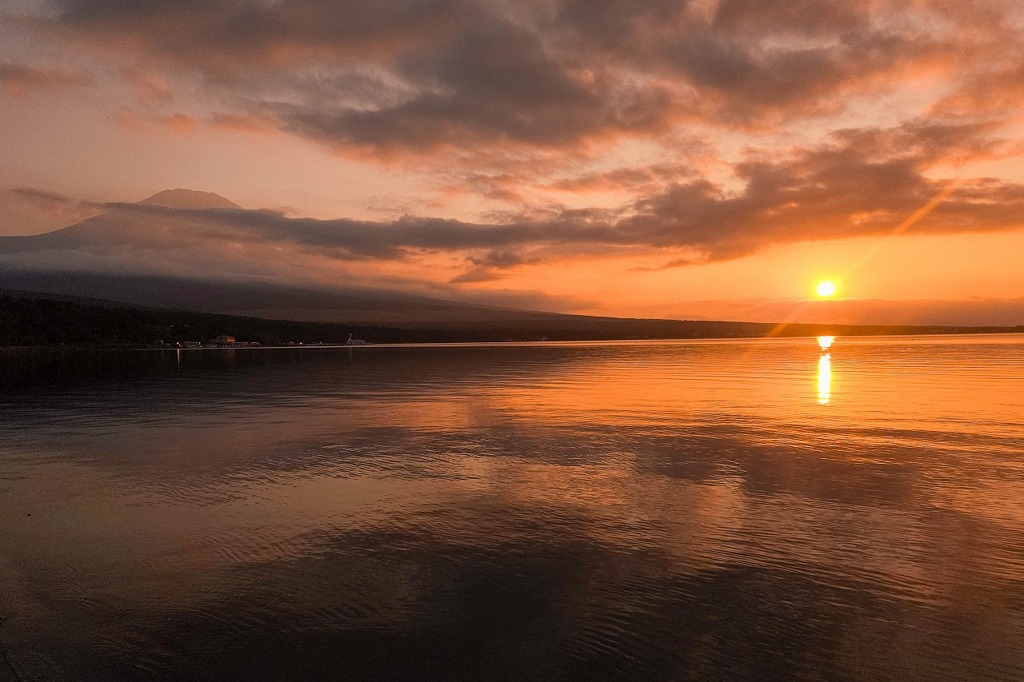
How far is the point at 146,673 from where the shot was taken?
8.16 meters

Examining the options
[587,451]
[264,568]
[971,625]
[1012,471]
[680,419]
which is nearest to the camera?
[971,625]

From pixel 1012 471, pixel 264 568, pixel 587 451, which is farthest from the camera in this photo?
pixel 587 451

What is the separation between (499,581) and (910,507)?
33.1 ft

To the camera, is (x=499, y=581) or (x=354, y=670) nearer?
(x=354, y=670)

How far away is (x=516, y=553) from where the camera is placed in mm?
12203

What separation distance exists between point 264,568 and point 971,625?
11095 mm

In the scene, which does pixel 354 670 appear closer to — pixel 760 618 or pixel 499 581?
pixel 499 581

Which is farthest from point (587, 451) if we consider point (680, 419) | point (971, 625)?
point (971, 625)

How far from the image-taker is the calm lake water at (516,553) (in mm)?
8555

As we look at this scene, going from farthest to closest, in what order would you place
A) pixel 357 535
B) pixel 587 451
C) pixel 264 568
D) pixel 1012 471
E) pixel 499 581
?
pixel 587 451 < pixel 1012 471 < pixel 357 535 < pixel 264 568 < pixel 499 581

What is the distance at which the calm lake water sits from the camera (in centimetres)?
855

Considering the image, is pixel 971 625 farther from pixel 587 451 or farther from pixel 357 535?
pixel 587 451

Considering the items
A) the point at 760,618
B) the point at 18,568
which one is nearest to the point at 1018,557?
the point at 760,618

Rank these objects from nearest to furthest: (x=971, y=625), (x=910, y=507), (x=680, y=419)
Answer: (x=971, y=625) < (x=910, y=507) < (x=680, y=419)
